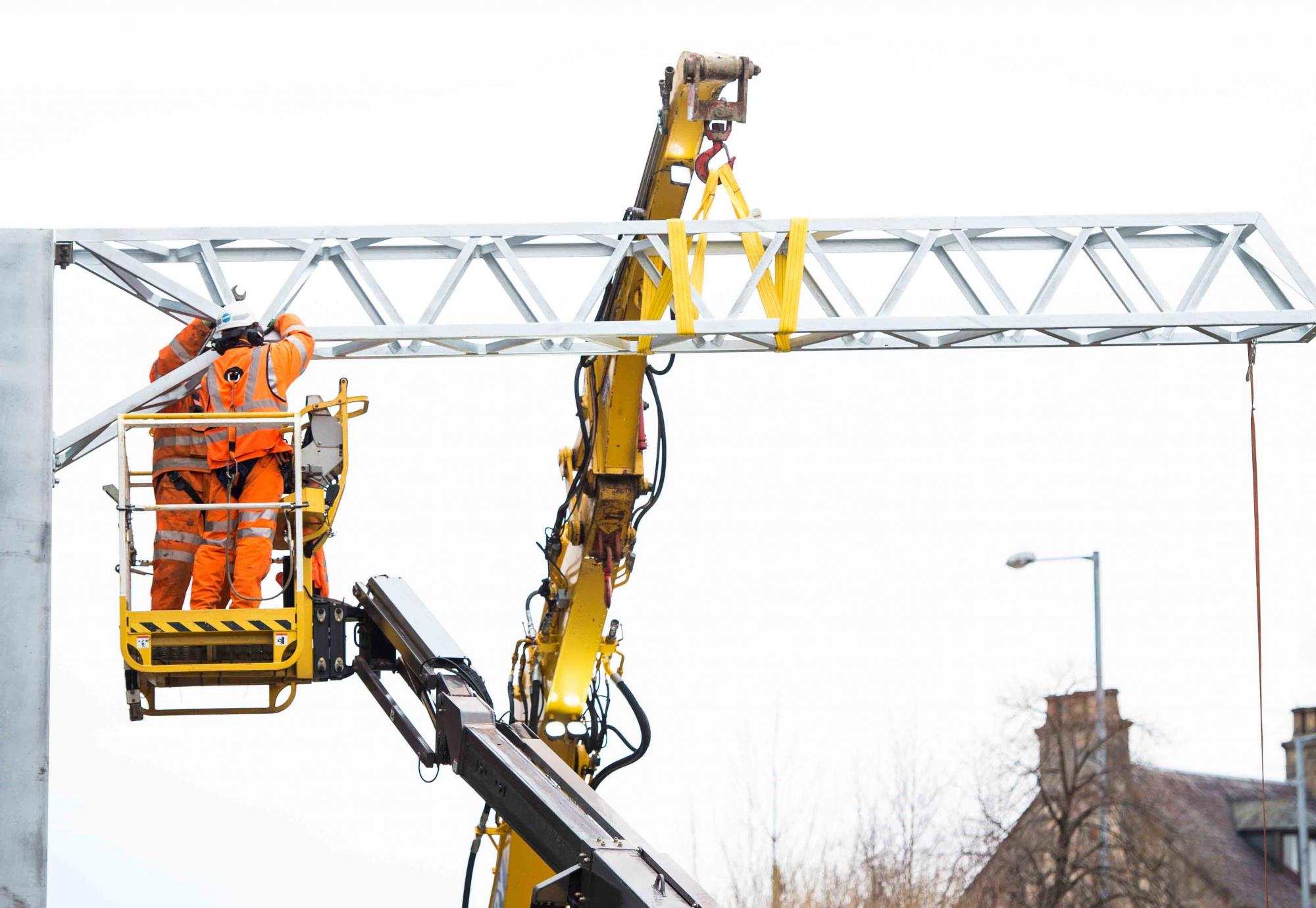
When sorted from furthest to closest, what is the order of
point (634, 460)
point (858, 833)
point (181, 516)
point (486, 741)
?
1. point (858, 833)
2. point (634, 460)
3. point (181, 516)
4. point (486, 741)

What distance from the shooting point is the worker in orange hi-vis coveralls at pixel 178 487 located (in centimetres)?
1027

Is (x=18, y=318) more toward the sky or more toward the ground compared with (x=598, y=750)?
more toward the sky

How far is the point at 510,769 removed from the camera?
344 inches

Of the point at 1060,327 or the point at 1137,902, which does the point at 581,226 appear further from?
the point at 1137,902

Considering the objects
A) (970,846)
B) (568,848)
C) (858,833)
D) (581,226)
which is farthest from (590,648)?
(970,846)

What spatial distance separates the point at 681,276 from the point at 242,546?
2.91 metres

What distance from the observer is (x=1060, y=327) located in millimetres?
10836

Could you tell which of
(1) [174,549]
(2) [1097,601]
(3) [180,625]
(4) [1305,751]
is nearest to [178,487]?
(1) [174,549]

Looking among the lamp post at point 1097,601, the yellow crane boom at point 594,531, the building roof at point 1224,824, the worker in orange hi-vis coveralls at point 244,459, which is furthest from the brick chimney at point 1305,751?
the worker in orange hi-vis coveralls at point 244,459

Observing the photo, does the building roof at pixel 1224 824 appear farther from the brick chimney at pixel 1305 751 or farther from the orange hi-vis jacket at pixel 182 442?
the orange hi-vis jacket at pixel 182 442

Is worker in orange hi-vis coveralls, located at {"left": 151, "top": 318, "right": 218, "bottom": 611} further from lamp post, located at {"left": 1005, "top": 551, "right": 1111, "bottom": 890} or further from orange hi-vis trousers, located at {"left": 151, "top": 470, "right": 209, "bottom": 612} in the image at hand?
lamp post, located at {"left": 1005, "top": 551, "right": 1111, "bottom": 890}

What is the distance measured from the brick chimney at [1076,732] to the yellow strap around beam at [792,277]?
20644mm

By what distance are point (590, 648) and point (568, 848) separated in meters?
5.32

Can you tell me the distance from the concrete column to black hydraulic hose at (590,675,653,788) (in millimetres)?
4949
